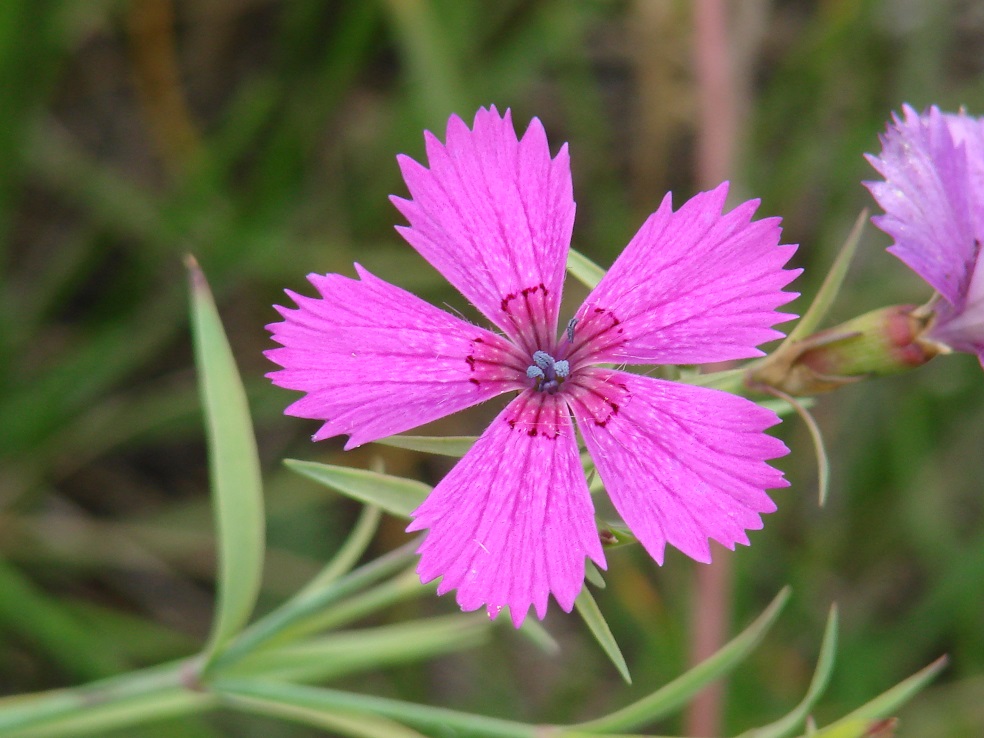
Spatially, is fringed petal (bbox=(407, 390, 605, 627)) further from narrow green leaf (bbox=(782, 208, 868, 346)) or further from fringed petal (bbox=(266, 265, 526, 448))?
narrow green leaf (bbox=(782, 208, 868, 346))

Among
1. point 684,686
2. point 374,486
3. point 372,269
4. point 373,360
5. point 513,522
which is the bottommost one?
point 684,686

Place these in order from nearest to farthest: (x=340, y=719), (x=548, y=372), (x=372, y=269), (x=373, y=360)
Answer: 1. (x=373, y=360)
2. (x=548, y=372)
3. (x=340, y=719)
4. (x=372, y=269)

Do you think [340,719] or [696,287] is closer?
[696,287]

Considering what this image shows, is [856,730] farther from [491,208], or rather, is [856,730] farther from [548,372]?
[491,208]

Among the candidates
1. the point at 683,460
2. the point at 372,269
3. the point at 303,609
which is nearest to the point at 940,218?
the point at 683,460

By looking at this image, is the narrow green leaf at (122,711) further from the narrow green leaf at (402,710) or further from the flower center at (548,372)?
the flower center at (548,372)

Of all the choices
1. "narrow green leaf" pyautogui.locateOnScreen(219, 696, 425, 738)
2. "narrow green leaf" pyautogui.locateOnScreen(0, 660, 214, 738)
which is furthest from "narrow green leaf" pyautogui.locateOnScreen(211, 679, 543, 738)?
"narrow green leaf" pyautogui.locateOnScreen(0, 660, 214, 738)
